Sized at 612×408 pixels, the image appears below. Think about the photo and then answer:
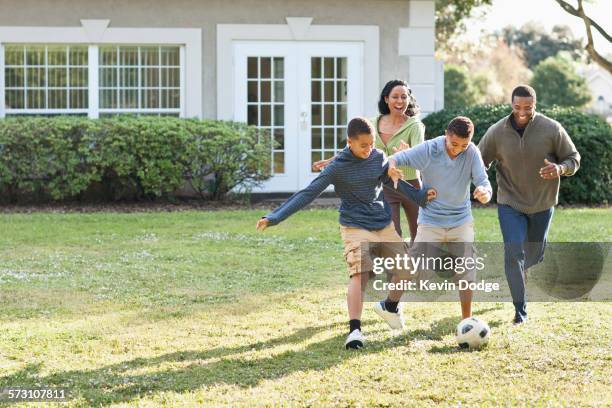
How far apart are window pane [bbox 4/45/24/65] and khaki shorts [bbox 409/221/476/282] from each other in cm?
1051

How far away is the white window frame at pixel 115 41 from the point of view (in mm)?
15477

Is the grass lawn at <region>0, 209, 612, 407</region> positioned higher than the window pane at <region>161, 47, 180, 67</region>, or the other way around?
the window pane at <region>161, 47, 180, 67</region>

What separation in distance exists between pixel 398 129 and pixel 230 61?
8194 mm

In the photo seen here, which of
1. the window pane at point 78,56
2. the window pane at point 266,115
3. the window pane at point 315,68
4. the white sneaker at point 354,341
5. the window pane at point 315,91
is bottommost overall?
the white sneaker at point 354,341

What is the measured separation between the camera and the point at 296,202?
6516mm

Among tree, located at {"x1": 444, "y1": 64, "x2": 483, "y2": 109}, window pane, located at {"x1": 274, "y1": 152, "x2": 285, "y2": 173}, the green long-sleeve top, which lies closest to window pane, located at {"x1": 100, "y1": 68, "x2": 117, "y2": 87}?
window pane, located at {"x1": 274, "y1": 152, "x2": 285, "y2": 173}

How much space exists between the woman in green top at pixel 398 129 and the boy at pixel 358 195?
105 cm

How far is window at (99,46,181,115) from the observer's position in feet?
51.6

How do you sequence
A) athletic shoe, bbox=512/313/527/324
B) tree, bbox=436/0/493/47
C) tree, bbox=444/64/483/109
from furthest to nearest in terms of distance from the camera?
tree, bbox=444/64/483/109
tree, bbox=436/0/493/47
athletic shoe, bbox=512/313/527/324

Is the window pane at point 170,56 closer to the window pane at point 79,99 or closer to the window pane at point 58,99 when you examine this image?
the window pane at point 79,99

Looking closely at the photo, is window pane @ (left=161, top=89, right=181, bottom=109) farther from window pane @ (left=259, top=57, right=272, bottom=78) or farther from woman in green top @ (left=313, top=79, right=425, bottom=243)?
woman in green top @ (left=313, top=79, right=425, bottom=243)

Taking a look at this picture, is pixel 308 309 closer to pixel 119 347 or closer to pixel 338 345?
pixel 338 345

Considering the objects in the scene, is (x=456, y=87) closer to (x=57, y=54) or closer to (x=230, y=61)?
(x=230, y=61)

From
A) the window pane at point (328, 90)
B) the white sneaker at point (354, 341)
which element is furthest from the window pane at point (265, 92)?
the white sneaker at point (354, 341)
